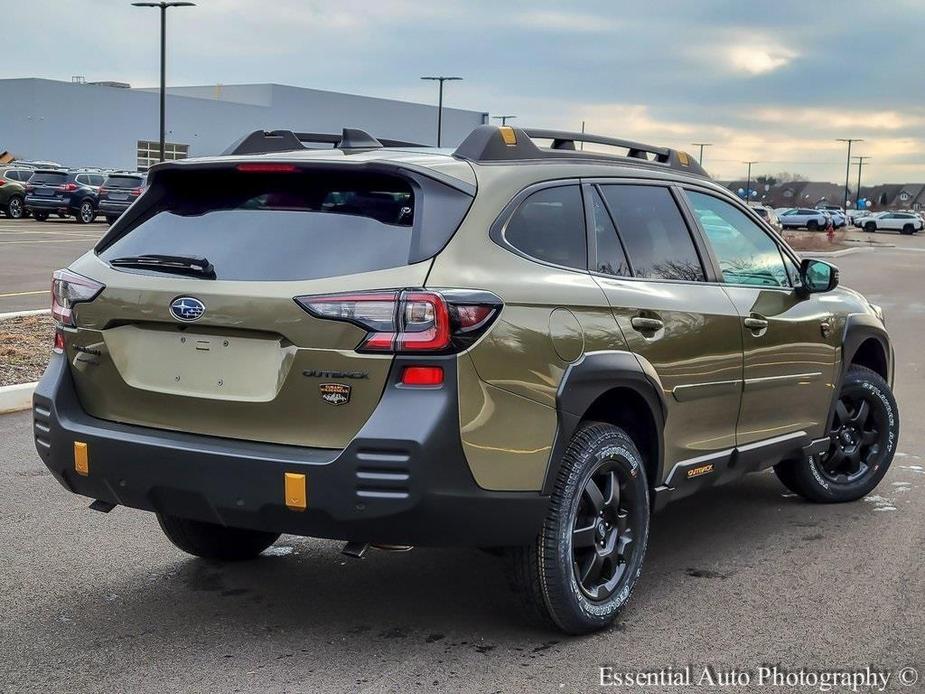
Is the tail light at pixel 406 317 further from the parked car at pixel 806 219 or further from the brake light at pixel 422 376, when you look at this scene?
the parked car at pixel 806 219

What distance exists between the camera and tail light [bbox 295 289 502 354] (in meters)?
3.62

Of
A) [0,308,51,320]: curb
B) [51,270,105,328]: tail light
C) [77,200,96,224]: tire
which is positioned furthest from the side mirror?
[77,200,96,224]: tire

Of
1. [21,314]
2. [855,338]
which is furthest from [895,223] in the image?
[855,338]

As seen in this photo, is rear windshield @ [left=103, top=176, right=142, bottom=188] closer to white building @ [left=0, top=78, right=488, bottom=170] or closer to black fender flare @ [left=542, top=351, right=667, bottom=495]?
white building @ [left=0, top=78, right=488, bottom=170]

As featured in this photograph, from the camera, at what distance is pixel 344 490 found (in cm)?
364

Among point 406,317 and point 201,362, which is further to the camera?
point 201,362

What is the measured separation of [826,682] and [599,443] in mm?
1092

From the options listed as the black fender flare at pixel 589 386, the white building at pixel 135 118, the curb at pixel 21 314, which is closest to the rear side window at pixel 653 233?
the black fender flare at pixel 589 386

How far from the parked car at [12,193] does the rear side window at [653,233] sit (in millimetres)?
36871

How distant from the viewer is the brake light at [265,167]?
403cm

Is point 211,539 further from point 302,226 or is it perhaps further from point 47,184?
point 47,184

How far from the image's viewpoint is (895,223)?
7606cm

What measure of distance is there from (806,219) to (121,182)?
4901cm

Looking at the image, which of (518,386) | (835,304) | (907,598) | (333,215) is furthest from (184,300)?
(835,304)
